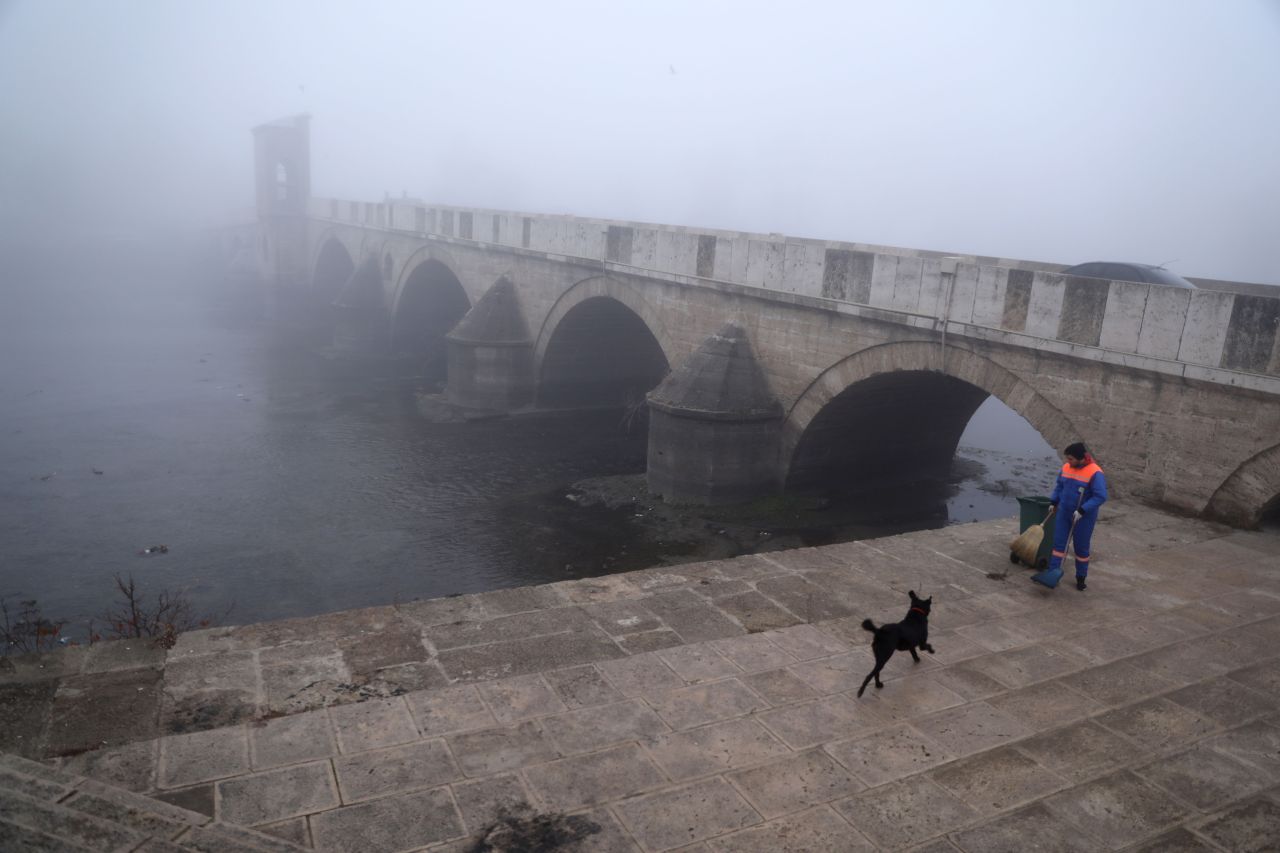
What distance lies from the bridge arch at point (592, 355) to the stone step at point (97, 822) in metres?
13.1

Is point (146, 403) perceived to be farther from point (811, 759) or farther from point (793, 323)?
point (811, 759)

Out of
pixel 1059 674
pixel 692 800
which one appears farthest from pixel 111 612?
pixel 1059 674

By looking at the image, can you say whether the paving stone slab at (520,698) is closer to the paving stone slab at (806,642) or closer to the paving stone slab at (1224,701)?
the paving stone slab at (806,642)

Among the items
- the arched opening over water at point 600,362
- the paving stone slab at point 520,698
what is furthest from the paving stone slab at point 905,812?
the arched opening over water at point 600,362

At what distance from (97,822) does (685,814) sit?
1.79 meters

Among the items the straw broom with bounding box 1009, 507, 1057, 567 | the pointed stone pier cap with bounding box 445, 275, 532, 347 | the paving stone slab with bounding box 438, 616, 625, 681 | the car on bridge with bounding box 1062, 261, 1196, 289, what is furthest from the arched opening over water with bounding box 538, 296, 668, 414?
the paving stone slab with bounding box 438, 616, 625, 681

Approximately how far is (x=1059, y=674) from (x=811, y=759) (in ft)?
4.72

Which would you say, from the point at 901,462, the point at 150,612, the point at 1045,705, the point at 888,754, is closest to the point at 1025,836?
the point at 888,754

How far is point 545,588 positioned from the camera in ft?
15.5

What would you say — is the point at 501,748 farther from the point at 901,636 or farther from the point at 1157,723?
the point at 1157,723

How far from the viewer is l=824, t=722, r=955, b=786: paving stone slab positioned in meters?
3.22

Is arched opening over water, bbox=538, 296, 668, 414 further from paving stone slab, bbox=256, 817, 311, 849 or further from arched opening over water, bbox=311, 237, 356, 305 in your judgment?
arched opening over water, bbox=311, 237, 356, 305

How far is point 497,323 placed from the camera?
17734mm

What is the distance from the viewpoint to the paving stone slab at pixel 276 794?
2.85 metres
